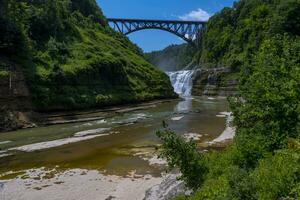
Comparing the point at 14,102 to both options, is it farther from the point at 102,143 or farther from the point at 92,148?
the point at 92,148

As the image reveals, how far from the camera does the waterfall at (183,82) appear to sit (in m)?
110

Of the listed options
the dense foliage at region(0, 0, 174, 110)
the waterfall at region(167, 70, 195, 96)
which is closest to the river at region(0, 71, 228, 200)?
the dense foliage at region(0, 0, 174, 110)

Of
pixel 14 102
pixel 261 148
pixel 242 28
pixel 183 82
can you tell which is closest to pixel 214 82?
pixel 183 82

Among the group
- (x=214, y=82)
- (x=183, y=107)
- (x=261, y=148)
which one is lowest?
(x=183, y=107)

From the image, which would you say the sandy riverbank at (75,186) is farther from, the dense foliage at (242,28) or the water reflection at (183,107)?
the dense foliage at (242,28)

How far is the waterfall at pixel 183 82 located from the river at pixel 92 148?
62010 mm

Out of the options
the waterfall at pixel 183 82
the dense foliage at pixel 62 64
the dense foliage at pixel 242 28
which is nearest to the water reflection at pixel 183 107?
the dense foliage at pixel 62 64

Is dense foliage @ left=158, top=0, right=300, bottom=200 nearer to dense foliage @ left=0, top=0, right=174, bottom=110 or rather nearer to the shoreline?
the shoreline

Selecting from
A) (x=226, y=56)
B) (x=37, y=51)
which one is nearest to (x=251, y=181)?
(x=37, y=51)

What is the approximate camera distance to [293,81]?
16.4 metres

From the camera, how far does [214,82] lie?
329 ft

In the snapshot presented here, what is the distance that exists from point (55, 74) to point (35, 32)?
1432 centimetres

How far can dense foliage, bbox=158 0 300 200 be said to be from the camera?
11.0 meters

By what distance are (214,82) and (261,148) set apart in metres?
86.3
